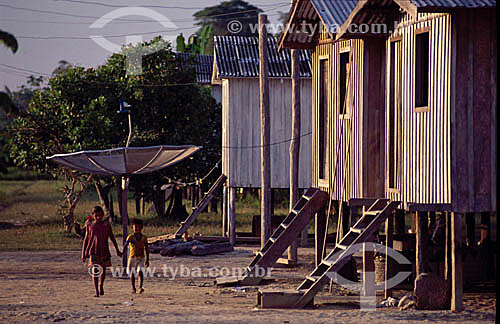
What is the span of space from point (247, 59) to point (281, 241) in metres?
12.2

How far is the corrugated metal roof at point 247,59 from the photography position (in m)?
28.4

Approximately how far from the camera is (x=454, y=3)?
1421cm

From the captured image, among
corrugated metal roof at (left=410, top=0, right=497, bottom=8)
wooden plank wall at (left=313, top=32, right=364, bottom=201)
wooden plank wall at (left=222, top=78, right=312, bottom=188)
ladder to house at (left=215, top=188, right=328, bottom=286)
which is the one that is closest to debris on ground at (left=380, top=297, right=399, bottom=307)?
wooden plank wall at (left=313, top=32, right=364, bottom=201)

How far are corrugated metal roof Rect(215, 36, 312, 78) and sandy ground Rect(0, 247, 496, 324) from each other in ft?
28.0

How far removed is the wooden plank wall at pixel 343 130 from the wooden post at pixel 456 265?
9.09 ft

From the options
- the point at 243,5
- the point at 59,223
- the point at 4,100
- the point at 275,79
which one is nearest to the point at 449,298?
the point at 275,79

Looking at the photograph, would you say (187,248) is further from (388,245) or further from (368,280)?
(368,280)

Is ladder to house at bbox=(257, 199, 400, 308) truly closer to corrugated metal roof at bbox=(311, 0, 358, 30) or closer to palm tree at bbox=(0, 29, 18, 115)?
corrugated metal roof at bbox=(311, 0, 358, 30)

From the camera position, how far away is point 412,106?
1580cm

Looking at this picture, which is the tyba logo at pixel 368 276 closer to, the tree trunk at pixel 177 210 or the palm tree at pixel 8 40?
the palm tree at pixel 8 40

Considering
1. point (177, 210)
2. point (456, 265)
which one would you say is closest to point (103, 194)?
point (177, 210)

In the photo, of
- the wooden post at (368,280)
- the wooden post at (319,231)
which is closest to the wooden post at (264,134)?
the wooden post at (319,231)

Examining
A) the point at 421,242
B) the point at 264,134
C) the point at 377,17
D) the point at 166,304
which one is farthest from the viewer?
the point at 264,134

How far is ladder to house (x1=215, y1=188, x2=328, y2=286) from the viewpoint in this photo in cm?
1867
